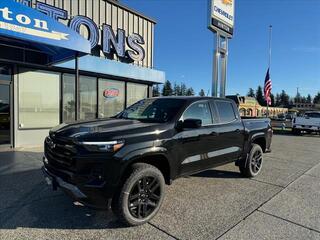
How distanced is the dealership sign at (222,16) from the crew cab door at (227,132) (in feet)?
26.6

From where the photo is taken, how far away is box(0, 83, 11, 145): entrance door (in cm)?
1029

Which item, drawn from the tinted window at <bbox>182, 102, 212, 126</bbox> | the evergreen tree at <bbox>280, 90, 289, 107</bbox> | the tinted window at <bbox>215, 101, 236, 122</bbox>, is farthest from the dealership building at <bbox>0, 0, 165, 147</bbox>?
the evergreen tree at <bbox>280, 90, 289, 107</bbox>

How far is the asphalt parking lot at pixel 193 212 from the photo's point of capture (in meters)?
3.98

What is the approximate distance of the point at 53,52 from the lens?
32.1 feet

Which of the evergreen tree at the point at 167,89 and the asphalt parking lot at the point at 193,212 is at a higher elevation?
the evergreen tree at the point at 167,89

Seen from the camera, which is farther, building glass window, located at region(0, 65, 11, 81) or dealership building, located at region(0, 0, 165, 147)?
building glass window, located at region(0, 65, 11, 81)

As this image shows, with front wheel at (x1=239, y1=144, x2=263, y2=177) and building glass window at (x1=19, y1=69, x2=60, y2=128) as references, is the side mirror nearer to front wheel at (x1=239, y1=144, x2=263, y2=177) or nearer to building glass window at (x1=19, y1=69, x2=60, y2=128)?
front wheel at (x1=239, y1=144, x2=263, y2=177)

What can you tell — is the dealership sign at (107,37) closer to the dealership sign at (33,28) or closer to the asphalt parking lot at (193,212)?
the dealership sign at (33,28)

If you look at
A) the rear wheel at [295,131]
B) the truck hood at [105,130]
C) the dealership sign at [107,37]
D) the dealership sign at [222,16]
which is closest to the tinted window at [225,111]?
the truck hood at [105,130]

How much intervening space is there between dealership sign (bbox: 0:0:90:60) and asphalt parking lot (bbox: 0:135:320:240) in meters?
3.25

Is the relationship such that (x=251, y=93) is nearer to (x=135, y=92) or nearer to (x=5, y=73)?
(x=135, y=92)

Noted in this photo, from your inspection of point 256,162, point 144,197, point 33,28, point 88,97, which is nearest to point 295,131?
point 88,97

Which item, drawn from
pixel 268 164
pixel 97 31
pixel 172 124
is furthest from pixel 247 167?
pixel 97 31

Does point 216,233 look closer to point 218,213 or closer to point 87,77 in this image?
point 218,213
